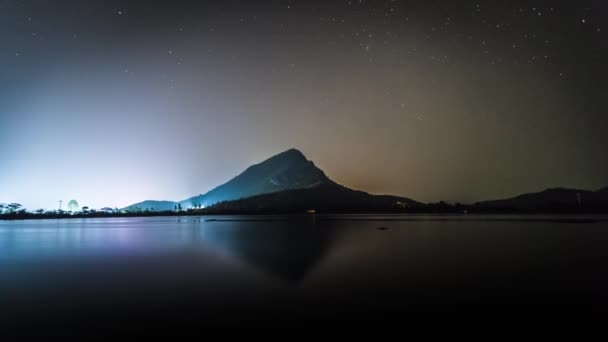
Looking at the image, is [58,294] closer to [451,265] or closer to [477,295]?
[477,295]

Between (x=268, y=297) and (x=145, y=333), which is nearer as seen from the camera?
(x=145, y=333)

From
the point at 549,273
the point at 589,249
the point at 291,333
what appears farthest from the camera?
the point at 589,249

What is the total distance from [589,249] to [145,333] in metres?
36.4

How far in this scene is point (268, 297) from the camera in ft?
53.2

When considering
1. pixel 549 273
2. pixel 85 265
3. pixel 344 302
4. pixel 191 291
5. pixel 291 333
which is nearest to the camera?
pixel 291 333

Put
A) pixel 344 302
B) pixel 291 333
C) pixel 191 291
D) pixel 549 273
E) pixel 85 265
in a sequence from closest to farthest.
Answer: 1. pixel 291 333
2. pixel 344 302
3. pixel 191 291
4. pixel 549 273
5. pixel 85 265

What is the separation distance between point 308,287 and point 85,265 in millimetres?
18344

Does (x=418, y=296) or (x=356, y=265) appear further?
(x=356, y=265)

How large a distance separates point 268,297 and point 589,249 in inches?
1222

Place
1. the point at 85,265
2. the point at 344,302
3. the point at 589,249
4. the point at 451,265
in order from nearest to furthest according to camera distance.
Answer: the point at 344,302 → the point at 451,265 → the point at 85,265 → the point at 589,249

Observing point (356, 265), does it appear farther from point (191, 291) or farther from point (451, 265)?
point (191, 291)

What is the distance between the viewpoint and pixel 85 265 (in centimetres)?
2811

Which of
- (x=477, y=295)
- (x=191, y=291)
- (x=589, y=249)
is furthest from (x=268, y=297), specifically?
(x=589, y=249)

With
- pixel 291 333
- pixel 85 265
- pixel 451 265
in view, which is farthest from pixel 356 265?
pixel 85 265
